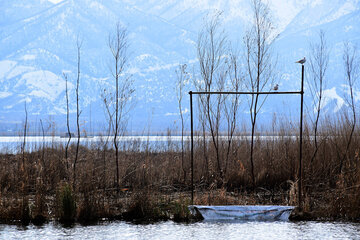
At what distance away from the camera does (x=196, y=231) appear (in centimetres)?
500

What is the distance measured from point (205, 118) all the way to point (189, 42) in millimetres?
94977

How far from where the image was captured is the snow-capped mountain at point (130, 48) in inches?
3337

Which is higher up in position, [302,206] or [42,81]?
[42,81]

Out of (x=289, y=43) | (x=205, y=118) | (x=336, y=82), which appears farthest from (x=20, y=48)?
(x=205, y=118)

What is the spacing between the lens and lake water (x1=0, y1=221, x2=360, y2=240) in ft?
15.6

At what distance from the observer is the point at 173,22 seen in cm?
11700

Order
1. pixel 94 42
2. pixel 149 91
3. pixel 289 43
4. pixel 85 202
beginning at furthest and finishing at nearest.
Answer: pixel 94 42 → pixel 289 43 → pixel 149 91 → pixel 85 202

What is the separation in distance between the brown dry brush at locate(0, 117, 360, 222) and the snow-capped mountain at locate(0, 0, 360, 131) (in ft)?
214

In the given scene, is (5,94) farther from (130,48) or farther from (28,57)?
(130,48)

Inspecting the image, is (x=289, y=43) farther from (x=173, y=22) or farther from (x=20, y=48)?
(x=20, y=48)

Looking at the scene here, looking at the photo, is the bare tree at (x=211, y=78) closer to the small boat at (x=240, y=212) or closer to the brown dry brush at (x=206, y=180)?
the brown dry brush at (x=206, y=180)

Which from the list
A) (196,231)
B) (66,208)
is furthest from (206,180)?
(66,208)

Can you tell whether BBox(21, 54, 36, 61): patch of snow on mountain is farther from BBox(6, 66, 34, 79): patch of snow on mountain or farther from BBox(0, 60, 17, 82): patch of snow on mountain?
BBox(6, 66, 34, 79): patch of snow on mountain

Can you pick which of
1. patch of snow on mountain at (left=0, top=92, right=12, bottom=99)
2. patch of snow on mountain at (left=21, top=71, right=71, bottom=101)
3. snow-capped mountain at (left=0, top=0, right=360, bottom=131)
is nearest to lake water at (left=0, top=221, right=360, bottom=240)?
snow-capped mountain at (left=0, top=0, right=360, bottom=131)
